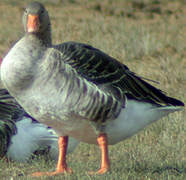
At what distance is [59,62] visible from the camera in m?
5.40

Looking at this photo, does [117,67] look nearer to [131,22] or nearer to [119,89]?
[119,89]

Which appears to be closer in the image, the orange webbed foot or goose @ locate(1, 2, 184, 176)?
goose @ locate(1, 2, 184, 176)

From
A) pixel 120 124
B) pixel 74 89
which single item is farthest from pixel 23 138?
pixel 74 89

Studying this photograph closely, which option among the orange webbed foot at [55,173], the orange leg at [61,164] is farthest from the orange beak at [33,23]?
the orange webbed foot at [55,173]

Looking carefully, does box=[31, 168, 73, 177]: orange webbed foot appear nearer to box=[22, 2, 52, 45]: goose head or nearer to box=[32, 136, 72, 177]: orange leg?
box=[32, 136, 72, 177]: orange leg

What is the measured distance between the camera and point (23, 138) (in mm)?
6875

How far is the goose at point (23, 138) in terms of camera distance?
683cm

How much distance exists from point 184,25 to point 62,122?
9161mm

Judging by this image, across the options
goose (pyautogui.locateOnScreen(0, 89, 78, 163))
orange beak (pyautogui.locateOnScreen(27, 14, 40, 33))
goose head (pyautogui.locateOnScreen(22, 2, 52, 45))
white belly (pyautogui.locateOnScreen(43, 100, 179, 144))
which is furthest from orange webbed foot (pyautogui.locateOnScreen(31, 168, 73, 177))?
orange beak (pyautogui.locateOnScreen(27, 14, 40, 33))

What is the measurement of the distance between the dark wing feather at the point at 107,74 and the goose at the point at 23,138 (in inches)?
51.8

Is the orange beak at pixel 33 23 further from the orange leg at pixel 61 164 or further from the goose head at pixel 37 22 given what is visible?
the orange leg at pixel 61 164

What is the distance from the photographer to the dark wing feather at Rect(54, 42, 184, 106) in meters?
5.54

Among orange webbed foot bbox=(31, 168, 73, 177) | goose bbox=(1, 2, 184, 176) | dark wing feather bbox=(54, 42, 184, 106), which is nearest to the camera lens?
goose bbox=(1, 2, 184, 176)

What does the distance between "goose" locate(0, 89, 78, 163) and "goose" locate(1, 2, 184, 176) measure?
0.91 m
